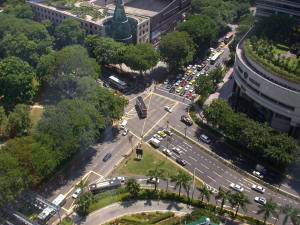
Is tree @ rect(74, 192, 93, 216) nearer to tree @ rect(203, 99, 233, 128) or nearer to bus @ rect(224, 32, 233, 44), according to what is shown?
tree @ rect(203, 99, 233, 128)

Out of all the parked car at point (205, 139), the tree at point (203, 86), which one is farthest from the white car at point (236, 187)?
the tree at point (203, 86)

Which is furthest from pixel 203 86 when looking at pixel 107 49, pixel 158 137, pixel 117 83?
pixel 107 49

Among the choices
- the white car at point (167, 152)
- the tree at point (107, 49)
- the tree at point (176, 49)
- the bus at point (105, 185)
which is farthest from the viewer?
the tree at point (176, 49)

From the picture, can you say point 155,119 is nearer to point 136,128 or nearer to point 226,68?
point 136,128

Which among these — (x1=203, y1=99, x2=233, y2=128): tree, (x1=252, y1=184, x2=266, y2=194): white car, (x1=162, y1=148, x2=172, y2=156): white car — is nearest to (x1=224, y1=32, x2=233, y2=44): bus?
(x1=203, y1=99, x2=233, y2=128): tree

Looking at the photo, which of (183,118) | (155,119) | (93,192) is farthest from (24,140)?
(183,118)

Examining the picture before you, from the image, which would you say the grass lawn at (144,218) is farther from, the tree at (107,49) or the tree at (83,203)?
the tree at (107,49)

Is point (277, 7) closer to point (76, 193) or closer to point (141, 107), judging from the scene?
point (141, 107)
